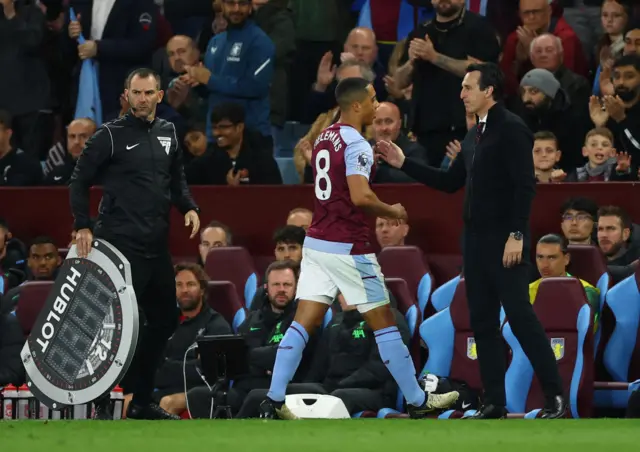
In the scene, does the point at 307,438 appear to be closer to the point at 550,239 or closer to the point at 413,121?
the point at 550,239

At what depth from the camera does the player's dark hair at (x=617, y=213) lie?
1195cm

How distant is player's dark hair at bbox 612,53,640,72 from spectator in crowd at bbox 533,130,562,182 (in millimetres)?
843

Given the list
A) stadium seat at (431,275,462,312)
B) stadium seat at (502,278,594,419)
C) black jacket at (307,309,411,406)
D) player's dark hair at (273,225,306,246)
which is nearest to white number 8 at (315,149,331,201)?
black jacket at (307,309,411,406)

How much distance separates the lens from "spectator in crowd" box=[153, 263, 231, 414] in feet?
39.0

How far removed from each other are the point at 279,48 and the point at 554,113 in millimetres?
3160

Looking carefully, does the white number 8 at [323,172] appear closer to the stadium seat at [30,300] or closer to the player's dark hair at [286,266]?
the player's dark hair at [286,266]

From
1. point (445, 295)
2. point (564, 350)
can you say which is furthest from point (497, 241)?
point (445, 295)

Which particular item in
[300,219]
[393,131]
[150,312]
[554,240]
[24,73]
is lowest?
[150,312]

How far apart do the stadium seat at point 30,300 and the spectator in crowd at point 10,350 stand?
0.35 ft

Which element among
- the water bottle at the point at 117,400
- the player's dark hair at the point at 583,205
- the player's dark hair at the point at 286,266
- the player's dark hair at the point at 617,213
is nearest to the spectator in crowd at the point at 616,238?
the player's dark hair at the point at 617,213

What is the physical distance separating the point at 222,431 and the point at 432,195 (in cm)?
523

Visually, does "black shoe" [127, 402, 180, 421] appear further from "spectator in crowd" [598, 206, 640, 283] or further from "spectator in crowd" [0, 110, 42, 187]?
"spectator in crowd" [0, 110, 42, 187]

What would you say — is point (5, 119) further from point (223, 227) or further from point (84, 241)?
point (84, 241)

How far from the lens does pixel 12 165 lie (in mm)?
14695
